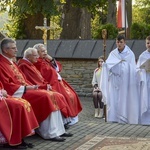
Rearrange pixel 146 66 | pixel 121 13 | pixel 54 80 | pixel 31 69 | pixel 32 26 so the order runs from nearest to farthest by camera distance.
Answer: pixel 31 69
pixel 54 80
pixel 146 66
pixel 121 13
pixel 32 26

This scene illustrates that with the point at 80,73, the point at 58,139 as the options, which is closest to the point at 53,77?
the point at 58,139

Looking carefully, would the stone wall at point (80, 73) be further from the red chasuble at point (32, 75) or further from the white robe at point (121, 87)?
the red chasuble at point (32, 75)

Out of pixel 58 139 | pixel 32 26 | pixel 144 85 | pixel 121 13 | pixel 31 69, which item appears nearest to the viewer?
pixel 58 139

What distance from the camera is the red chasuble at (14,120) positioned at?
20.5ft

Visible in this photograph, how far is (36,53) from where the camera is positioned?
7.64 m

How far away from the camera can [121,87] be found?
9.50 meters

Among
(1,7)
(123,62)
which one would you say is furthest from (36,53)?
(1,7)

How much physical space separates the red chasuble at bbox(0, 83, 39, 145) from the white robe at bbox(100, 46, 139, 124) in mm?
3410

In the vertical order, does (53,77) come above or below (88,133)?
above

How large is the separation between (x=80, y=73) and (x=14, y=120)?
954 centimetres

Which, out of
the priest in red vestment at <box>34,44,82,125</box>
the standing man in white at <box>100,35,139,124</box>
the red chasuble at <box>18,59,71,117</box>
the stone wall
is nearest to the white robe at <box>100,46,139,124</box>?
the standing man in white at <box>100,35,139,124</box>

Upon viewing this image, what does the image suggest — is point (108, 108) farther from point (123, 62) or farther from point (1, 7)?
point (1, 7)

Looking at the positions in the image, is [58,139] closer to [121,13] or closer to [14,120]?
[14,120]

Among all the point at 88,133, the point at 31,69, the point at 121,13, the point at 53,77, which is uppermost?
the point at 121,13
